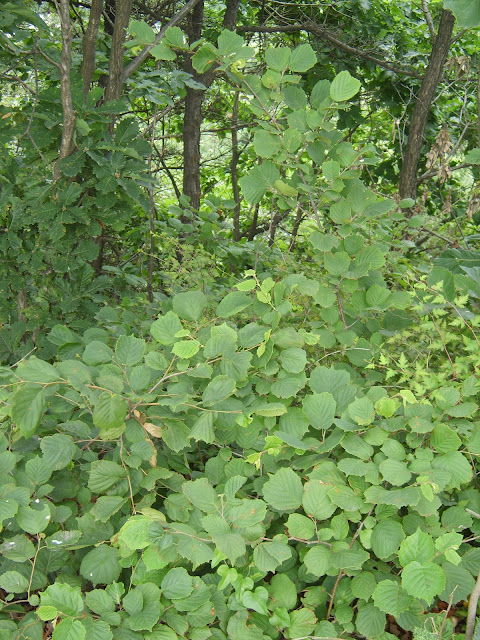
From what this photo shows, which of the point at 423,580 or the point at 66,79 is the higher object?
the point at 66,79

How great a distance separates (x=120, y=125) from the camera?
2.90 meters

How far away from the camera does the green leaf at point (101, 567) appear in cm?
146

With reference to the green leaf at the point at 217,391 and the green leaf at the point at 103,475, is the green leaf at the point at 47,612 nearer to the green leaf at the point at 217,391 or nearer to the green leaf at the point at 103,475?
the green leaf at the point at 103,475

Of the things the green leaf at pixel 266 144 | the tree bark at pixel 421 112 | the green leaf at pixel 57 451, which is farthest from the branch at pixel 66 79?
the tree bark at pixel 421 112

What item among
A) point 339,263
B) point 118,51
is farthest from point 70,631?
point 118,51

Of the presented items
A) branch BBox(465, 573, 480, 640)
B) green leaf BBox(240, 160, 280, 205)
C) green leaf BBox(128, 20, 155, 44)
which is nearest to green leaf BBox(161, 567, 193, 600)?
branch BBox(465, 573, 480, 640)

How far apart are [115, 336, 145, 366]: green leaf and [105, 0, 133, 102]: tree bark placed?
2090 millimetres

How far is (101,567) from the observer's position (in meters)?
1.47

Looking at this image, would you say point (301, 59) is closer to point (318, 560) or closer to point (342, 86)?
point (342, 86)

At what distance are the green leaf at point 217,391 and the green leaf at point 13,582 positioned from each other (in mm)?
648

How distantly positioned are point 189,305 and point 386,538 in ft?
2.98

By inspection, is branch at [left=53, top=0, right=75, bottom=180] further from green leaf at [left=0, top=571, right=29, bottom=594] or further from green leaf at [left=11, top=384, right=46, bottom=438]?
green leaf at [left=0, top=571, right=29, bottom=594]

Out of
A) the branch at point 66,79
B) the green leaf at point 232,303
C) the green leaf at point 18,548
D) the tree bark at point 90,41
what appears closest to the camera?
the green leaf at point 18,548

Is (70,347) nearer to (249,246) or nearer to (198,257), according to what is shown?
(198,257)
